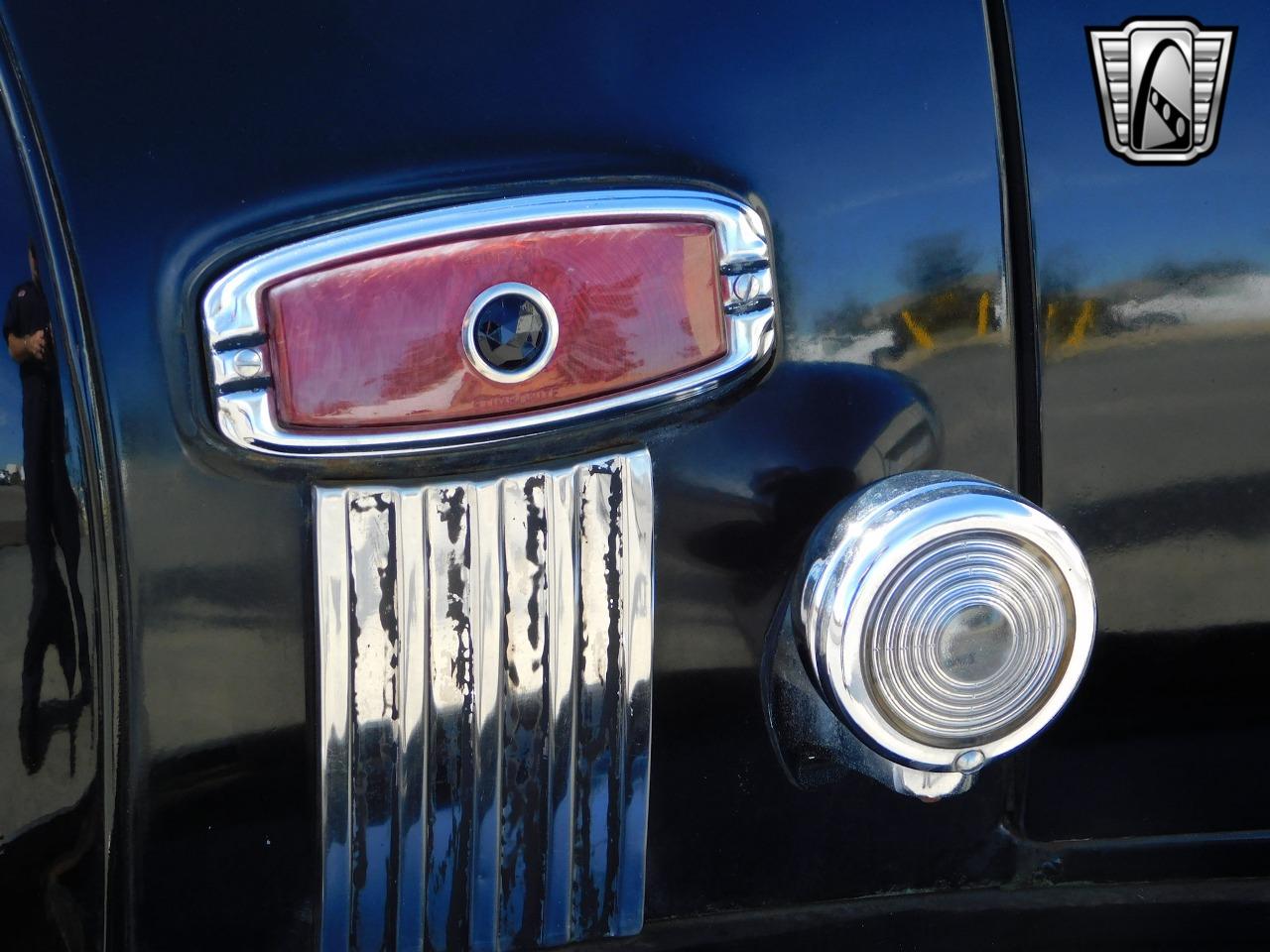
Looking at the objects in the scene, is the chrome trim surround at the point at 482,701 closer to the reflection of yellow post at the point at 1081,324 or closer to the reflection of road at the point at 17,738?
the reflection of road at the point at 17,738

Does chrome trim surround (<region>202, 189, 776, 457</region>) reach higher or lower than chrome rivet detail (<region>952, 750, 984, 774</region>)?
higher

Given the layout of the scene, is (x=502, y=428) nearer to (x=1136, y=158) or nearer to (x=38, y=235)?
(x=38, y=235)

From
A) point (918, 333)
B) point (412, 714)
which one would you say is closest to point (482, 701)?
point (412, 714)

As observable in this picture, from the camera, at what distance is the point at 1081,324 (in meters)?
1.08

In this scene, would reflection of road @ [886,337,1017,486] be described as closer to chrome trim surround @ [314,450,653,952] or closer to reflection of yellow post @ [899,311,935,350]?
reflection of yellow post @ [899,311,935,350]

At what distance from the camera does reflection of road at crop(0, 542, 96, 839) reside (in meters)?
0.90

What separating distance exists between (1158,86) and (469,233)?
601 mm

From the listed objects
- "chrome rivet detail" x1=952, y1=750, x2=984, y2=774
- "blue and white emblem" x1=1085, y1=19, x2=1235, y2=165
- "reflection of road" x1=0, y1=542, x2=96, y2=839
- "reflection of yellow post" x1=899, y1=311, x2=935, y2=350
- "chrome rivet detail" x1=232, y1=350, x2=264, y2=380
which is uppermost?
"blue and white emblem" x1=1085, y1=19, x2=1235, y2=165

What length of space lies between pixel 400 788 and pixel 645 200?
1.56ft

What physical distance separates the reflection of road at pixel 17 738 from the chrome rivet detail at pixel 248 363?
0.17 meters

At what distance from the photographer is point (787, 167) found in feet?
3.33

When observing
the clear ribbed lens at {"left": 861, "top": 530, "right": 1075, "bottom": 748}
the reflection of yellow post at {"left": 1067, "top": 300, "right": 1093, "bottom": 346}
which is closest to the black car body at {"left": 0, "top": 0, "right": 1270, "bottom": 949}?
the reflection of yellow post at {"left": 1067, "top": 300, "right": 1093, "bottom": 346}

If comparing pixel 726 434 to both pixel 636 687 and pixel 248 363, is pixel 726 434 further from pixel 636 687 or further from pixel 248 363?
pixel 248 363

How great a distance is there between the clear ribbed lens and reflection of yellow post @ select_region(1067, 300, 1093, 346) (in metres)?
0.22
